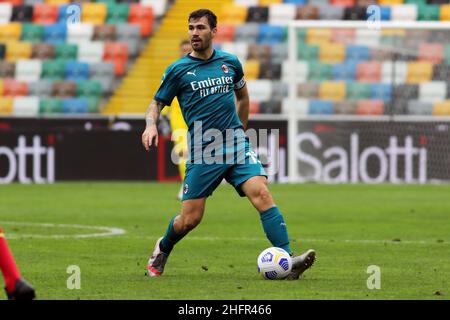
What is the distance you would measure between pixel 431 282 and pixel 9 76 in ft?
64.0

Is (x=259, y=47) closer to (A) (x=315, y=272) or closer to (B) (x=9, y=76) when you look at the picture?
(B) (x=9, y=76)

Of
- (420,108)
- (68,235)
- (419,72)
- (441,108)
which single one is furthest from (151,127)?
(419,72)

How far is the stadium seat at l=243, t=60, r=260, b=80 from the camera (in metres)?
26.2

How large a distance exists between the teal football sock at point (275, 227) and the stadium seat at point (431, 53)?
1494 cm

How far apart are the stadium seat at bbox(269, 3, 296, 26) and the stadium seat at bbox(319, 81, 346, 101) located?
295 centimetres

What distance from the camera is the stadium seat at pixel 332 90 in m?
24.6

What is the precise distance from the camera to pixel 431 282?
9.03m

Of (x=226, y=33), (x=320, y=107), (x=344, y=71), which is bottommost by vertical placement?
(x=320, y=107)

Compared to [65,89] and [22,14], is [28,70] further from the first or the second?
[22,14]

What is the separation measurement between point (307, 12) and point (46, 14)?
6250 millimetres

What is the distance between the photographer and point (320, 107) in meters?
24.6

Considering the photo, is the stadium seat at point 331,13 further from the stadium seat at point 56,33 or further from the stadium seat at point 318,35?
the stadium seat at point 56,33
